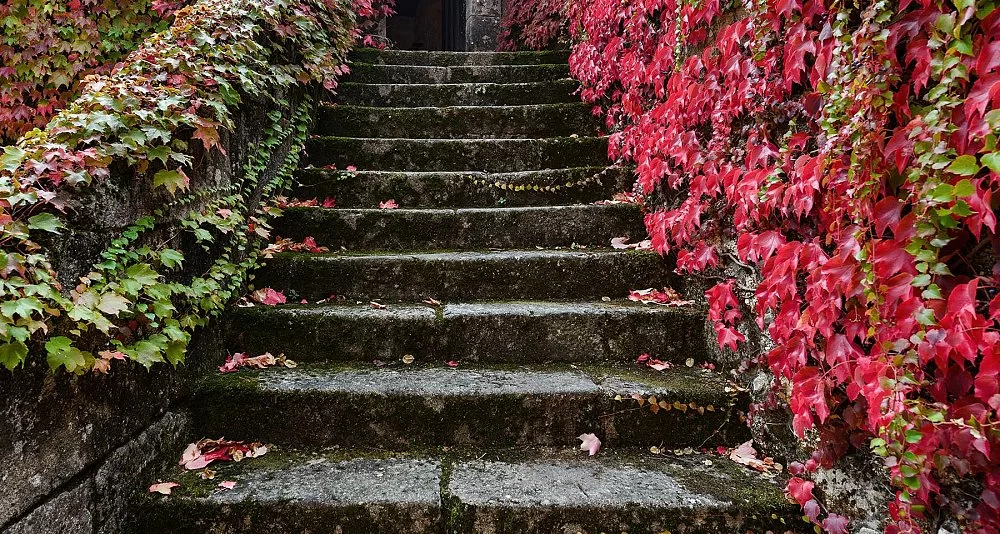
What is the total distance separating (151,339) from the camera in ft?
5.76

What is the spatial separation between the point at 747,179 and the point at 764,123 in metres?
0.22

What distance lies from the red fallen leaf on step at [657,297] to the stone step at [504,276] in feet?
0.18

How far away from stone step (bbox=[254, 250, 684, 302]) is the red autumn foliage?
20.6 inches

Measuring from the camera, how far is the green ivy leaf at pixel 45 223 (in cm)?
142

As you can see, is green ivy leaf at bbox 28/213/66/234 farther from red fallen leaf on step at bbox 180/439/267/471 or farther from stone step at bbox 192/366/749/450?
red fallen leaf on step at bbox 180/439/267/471

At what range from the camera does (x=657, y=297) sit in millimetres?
2533

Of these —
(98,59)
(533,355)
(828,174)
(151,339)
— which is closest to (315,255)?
(151,339)

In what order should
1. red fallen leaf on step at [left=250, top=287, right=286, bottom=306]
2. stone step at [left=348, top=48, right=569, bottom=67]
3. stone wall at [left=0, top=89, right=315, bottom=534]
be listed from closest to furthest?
stone wall at [left=0, top=89, right=315, bottom=534] → red fallen leaf on step at [left=250, top=287, right=286, bottom=306] → stone step at [left=348, top=48, right=569, bottom=67]

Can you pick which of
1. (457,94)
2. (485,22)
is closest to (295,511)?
(457,94)

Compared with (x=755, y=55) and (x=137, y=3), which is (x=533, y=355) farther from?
(x=137, y=3)

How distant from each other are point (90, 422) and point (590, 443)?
5.47ft

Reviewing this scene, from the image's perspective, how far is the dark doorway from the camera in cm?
985

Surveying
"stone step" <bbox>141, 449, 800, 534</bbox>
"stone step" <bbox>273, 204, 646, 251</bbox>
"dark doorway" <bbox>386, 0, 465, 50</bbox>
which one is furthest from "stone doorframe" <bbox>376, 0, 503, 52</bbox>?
"stone step" <bbox>141, 449, 800, 534</bbox>

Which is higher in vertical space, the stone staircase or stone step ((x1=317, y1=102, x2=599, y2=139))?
stone step ((x1=317, y1=102, x2=599, y2=139))
